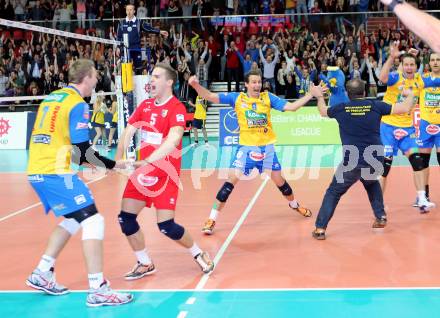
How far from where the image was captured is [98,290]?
15.4 ft

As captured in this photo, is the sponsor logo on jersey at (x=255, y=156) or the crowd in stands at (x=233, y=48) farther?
the crowd in stands at (x=233, y=48)

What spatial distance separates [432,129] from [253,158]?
2.72 meters

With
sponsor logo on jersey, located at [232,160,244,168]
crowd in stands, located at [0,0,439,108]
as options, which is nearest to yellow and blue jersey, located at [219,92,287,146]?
sponsor logo on jersey, located at [232,160,244,168]

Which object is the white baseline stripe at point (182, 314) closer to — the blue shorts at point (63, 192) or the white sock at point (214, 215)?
the blue shorts at point (63, 192)

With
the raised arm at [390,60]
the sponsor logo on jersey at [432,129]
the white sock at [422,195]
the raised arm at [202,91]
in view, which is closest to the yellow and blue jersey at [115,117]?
the raised arm at [202,91]

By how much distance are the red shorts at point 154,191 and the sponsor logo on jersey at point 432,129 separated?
14.6 feet

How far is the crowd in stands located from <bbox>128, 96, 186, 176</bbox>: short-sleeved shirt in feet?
46.2

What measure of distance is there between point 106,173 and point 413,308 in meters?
9.19

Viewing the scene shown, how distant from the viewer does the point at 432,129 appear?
8.24 meters

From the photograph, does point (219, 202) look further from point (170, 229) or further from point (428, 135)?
point (428, 135)

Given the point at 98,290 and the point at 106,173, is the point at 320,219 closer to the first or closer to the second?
the point at 98,290

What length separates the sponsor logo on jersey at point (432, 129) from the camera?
822cm

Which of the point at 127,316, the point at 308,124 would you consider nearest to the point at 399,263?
the point at 127,316

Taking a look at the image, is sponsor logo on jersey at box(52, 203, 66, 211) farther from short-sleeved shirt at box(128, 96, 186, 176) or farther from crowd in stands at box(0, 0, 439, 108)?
crowd in stands at box(0, 0, 439, 108)
